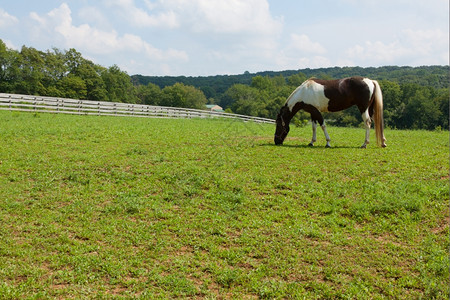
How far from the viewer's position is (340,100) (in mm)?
11953

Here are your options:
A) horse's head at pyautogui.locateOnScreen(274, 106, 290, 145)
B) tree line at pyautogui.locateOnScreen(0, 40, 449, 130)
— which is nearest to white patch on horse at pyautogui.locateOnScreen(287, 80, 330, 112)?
horse's head at pyautogui.locateOnScreen(274, 106, 290, 145)

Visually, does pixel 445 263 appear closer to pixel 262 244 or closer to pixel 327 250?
pixel 327 250

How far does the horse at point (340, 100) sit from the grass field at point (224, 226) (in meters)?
2.03

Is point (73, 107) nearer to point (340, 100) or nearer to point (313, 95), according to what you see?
point (313, 95)

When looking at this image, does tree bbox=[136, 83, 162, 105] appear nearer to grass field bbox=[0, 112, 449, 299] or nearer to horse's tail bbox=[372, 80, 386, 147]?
horse's tail bbox=[372, 80, 386, 147]

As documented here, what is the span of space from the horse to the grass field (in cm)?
203

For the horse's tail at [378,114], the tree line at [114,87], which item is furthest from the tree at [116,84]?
the horse's tail at [378,114]

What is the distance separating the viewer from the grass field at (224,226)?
4.12m

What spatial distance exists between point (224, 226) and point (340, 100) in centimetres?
821

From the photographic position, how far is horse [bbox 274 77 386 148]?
11453 millimetres

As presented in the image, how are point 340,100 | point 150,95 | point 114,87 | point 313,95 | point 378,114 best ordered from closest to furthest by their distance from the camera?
point 378,114, point 340,100, point 313,95, point 114,87, point 150,95

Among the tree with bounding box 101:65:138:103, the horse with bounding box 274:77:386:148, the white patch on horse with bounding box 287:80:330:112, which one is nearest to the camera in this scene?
the horse with bounding box 274:77:386:148

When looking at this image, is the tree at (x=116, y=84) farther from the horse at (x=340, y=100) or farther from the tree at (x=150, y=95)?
the horse at (x=340, y=100)

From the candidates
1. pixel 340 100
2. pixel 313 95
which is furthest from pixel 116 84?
pixel 340 100
